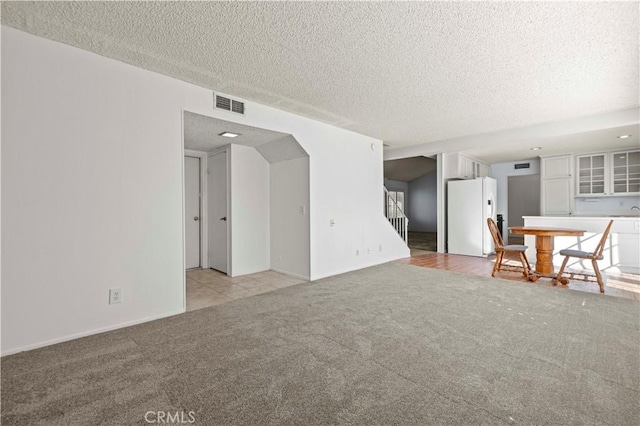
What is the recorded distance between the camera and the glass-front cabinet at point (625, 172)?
19.7 feet

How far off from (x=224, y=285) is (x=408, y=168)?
9037mm

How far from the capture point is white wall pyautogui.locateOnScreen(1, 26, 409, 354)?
7.42 ft

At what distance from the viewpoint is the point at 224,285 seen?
4.20m

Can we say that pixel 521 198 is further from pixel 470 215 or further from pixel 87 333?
pixel 87 333

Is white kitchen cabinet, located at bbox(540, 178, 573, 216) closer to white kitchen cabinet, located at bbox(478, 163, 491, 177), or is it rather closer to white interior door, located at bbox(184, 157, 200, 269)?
white kitchen cabinet, located at bbox(478, 163, 491, 177)

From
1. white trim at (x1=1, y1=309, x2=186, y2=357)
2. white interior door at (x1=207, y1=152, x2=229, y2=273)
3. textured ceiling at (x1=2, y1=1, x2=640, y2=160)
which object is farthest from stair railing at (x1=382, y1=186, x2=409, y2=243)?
white trim at (x1=1, y1=309, x2=186, y2=357)

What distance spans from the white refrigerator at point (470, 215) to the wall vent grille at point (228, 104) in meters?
5.27

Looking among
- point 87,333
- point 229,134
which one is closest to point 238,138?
point 229,134

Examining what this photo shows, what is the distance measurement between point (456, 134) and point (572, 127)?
69.7 inches

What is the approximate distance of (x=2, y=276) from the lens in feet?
7.18

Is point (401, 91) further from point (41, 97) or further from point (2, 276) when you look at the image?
point (2, 276)

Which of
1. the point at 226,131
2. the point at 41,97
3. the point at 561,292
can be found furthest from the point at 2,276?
the point at 561,292

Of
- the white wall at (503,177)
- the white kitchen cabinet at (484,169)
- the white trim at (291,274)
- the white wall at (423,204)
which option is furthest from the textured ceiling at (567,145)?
the white wall at (423,204)

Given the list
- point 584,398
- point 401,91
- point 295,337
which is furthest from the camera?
point 401,91
